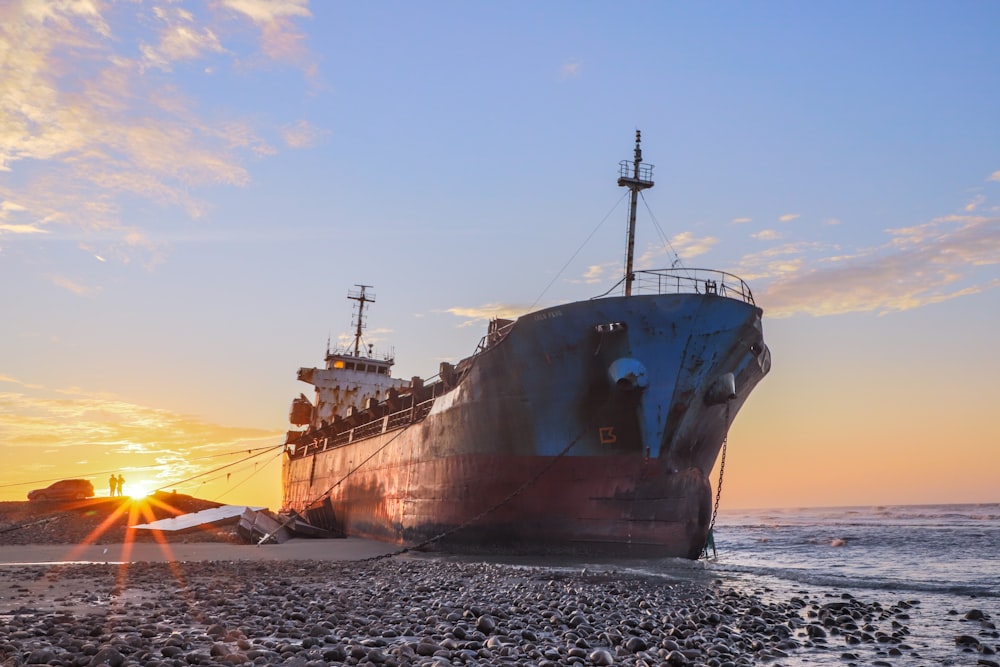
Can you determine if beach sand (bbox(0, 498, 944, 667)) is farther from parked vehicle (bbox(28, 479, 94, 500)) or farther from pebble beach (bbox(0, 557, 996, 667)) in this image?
parked vehicle (bbox(28, 479, 94, 500))

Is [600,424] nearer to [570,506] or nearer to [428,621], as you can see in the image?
[570,506]

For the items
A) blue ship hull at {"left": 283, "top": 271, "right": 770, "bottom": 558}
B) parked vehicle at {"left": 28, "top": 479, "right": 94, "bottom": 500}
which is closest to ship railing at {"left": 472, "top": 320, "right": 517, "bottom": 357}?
blue ship hull at {"left": 283, "top": 271, "right": 770, "bottom": 558}

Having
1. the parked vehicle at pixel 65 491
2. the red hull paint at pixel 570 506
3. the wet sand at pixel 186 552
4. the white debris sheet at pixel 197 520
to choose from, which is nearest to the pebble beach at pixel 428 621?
the red hull paint at pixel 570 506

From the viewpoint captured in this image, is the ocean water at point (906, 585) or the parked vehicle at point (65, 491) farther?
the parked vehicle at point (65, 491)

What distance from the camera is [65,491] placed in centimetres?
4141

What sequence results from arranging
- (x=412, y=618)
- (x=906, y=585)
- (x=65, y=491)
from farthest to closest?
(x=65, y=491) → (x=906, y=585) → (x=412, y=618)

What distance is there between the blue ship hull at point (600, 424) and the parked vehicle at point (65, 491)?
32.8 metres

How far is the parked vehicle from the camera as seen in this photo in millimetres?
41344

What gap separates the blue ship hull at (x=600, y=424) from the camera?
15789 mm

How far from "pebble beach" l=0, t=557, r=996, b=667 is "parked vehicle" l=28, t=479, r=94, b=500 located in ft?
111

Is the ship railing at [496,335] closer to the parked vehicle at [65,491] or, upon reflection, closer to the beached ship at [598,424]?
the beached ship at [598,424]

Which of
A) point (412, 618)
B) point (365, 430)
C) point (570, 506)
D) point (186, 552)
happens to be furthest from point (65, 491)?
point (412, 618)

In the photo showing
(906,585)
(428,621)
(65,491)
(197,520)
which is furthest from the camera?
(65,491)

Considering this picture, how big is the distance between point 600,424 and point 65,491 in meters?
37.9
